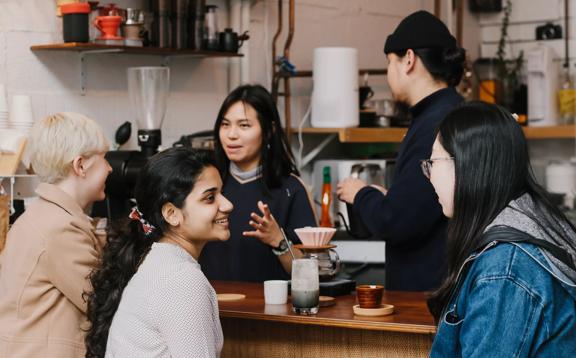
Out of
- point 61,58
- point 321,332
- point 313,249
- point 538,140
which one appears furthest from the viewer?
point 538,140

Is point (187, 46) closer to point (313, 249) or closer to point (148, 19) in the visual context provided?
point (148, 19)

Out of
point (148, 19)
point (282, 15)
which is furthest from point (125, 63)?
point (282, 15)

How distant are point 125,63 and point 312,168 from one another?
58.9 inches

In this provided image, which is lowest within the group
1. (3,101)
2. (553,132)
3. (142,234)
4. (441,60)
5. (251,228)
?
(251,228)

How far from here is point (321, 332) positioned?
300cm

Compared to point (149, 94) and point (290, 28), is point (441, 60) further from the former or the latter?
point (290, 28)

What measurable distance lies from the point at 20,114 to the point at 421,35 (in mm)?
1521

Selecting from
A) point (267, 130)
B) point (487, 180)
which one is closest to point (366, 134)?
point (267, 130)

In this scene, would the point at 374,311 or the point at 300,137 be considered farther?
the point at 300,137

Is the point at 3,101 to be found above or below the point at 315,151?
above

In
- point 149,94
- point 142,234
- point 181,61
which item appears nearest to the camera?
point 142,234

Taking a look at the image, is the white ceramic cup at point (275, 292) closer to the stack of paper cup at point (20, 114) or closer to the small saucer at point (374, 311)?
the small saucer at point (374, 311)

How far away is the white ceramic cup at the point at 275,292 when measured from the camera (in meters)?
3.11

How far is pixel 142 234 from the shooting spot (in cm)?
270
